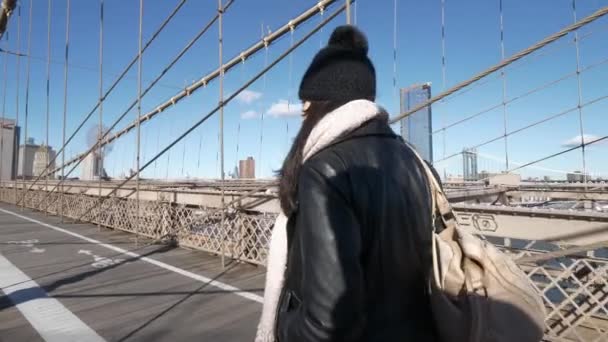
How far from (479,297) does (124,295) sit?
6428 millimetres

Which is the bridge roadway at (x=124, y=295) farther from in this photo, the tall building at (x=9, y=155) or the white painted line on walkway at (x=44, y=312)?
the tall building at (x=9, y=155)

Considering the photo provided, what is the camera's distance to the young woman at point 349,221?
1.01m

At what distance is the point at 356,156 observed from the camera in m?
1.10

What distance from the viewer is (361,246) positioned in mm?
1042

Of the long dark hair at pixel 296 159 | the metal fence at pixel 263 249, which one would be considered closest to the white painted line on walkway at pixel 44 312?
the metal fence at pixel 263 249

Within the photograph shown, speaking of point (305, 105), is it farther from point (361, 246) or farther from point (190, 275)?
point (190, 275)

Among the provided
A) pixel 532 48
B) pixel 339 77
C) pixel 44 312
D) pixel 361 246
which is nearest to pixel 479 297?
pixel 361 246

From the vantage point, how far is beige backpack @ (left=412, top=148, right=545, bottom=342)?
109cm

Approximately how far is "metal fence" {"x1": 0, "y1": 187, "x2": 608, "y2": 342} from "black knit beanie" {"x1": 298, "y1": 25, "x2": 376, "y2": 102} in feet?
10.4

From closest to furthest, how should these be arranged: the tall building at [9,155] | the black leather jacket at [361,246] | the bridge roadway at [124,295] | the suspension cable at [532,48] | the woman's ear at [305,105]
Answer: the black leather jacket at [361,246], the woman's ear at [305,105], the suspension cable at [532,48], the bridge roadway at [124,295], the tall building at [9,155]

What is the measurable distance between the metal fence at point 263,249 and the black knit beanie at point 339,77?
316cm

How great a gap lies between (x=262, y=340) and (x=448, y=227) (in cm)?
85

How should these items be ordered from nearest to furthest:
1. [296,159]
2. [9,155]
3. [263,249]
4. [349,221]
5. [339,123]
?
1. [349,221]
2. [339,123]
3. [296,159]
4. [263,249]
5. [9,155]

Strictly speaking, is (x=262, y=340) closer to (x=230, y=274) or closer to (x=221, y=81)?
(x=230, y=274)
